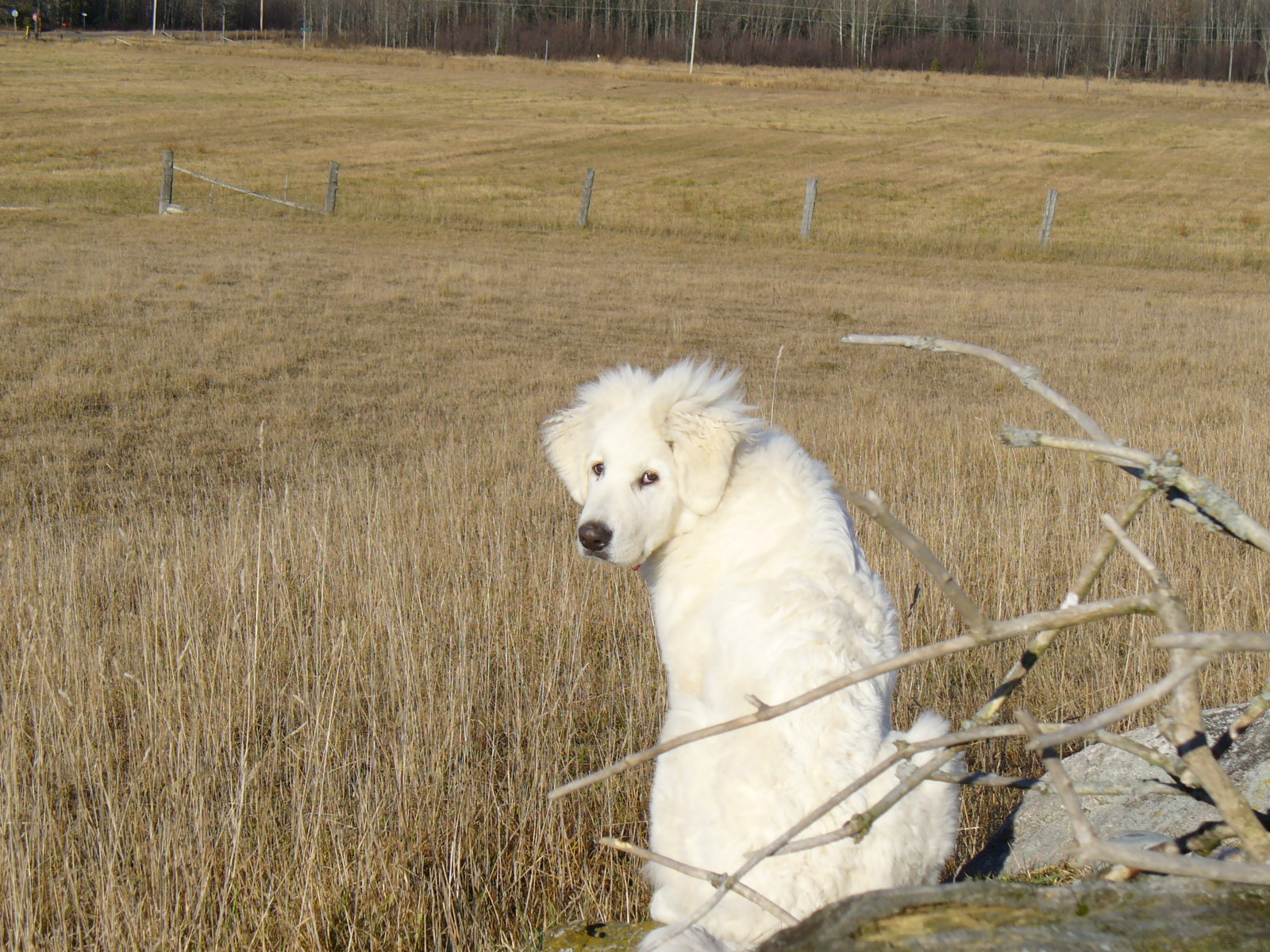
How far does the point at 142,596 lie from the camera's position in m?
5.01

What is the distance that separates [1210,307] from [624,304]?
34.8 feet

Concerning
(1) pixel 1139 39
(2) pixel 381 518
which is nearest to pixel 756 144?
(2) pixel 381 518

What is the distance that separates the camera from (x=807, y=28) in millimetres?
105875

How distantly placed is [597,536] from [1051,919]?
98.4 inches

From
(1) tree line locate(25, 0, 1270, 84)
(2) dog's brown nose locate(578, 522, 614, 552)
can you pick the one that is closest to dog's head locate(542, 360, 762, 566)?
(2) dog's brown nose locate(578, 522, 614, 552)

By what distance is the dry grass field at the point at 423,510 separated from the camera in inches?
129

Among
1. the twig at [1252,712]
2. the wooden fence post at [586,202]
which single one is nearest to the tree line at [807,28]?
the wooden fence post at [586,202]

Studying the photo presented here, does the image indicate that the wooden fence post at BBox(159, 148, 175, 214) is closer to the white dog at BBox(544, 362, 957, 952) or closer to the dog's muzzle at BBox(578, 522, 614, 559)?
the white dog at BBox(544, 362, 957, 952)

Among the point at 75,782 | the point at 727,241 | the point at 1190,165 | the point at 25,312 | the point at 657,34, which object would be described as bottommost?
the point at 75,782

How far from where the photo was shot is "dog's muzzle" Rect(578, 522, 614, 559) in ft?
11.9

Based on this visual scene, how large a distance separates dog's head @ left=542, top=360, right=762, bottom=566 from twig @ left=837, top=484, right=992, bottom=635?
7.50 feet

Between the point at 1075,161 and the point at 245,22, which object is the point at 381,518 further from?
the point at 245,22

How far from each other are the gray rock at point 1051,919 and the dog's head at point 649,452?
7.65 ft

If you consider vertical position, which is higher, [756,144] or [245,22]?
[245,22]
